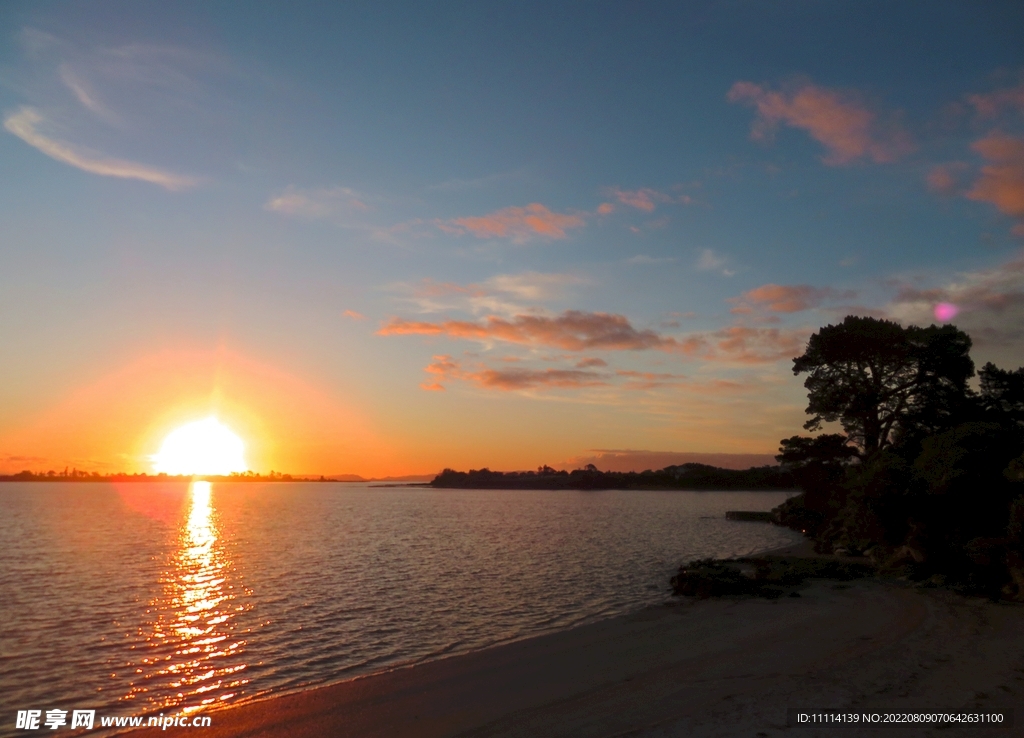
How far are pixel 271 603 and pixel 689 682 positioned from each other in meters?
20.6

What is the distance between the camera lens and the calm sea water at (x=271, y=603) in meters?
18.7

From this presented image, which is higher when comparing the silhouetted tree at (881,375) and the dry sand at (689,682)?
the silhouetted tree at (881,375)

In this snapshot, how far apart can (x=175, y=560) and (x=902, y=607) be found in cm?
4440

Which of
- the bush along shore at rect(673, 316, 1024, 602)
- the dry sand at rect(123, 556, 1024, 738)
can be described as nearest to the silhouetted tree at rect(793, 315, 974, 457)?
the bush along shore at rect(673, 316, 1024, 602)

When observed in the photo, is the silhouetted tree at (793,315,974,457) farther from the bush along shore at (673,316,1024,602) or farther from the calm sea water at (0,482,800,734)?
the calm sea water at (0,482,800,734)

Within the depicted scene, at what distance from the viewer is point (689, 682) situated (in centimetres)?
1644

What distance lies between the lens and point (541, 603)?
29.1m

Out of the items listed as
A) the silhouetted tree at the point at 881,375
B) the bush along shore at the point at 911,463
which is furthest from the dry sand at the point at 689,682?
Result: the silhouetted tree at the point at 881,375

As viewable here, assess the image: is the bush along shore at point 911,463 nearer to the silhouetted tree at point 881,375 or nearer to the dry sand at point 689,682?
the silhouetted tree at point 881,375

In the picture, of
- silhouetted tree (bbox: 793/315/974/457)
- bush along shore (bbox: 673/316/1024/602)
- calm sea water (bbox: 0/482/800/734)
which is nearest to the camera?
calm sea water (bbox: 0/482/800/734)

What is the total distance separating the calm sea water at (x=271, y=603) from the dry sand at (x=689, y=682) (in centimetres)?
227

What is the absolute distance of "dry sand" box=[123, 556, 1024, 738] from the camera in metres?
13.9

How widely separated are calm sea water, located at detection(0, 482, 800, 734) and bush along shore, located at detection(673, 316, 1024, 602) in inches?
310

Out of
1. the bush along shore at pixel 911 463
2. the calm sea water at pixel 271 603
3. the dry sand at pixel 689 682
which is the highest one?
the bush along shore at pixel 911 463
